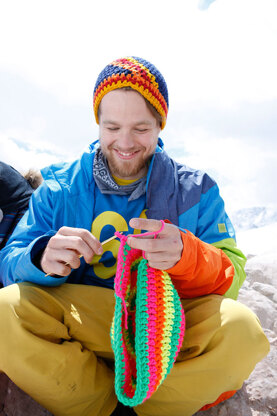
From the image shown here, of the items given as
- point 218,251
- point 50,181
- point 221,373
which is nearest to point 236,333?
point 221,373

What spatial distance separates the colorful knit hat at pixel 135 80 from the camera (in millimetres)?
1625

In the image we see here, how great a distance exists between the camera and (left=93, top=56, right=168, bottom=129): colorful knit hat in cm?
162

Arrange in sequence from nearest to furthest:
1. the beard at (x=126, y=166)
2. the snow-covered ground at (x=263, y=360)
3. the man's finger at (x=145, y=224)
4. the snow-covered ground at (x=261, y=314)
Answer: the man's finger at (x=145, y=224)
the snow-covered ground at (x=263, y=360)
the snow-covered ground at (x=261, y=314)
the beard at (x=126, y=166)

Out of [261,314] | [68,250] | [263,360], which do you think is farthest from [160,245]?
[261,314]

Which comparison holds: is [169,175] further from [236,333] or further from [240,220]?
[240,220]

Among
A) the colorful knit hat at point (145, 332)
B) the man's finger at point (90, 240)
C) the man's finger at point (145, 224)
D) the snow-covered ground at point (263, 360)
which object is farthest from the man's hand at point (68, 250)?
the snow-covered ground at point (263, 360)

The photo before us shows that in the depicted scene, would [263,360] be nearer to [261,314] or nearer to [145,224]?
[261,314]

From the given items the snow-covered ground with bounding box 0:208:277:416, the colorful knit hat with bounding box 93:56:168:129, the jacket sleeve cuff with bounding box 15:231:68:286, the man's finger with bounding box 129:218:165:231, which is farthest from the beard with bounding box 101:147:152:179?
the snow-covered ground with bounding box 0:208:277:416

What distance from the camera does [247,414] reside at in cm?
144

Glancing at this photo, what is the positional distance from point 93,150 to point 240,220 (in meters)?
156

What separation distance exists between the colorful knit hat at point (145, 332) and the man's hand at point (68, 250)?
13cm

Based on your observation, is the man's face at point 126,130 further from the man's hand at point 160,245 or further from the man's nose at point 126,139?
the man's hand at point 160,245

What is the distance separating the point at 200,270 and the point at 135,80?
3.23ft

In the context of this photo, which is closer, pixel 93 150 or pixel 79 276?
pixel 79 276
